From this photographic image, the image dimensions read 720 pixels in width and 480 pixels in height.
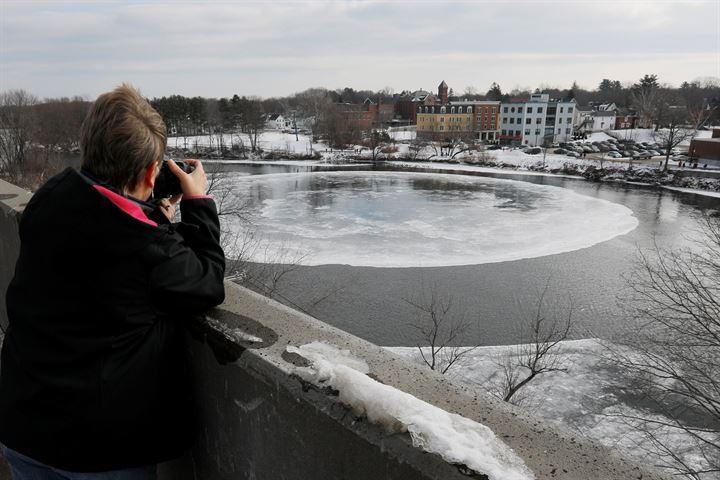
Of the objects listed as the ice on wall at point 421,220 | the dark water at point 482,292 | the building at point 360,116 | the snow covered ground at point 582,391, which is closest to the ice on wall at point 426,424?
the snow covered ground at point 582,391

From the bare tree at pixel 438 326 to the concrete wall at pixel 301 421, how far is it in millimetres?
9901

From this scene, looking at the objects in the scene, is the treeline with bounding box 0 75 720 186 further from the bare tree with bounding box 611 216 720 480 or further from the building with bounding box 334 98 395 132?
the bare tree with bounding box 611 216 720 480

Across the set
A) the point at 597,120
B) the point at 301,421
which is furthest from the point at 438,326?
the point at 597,120

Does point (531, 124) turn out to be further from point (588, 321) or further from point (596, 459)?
point (596, 459)

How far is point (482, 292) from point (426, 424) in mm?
16602

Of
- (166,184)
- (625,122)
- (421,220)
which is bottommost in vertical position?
(421,220)

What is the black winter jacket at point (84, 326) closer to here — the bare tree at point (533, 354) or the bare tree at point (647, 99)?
the bare tree at point (533, 354)

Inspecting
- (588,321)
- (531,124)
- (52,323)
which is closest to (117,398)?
(52,323)

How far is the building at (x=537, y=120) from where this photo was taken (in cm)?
7569

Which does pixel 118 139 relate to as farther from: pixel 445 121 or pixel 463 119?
pixel 445 121

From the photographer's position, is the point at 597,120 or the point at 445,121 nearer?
the point at 445,121

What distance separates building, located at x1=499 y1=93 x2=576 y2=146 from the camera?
75688 millimetres

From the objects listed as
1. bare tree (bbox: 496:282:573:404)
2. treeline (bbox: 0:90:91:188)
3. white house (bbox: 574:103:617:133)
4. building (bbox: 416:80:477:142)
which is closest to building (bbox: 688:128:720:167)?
building (bbox: 416:80:477:142)

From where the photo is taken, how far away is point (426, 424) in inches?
42.3
